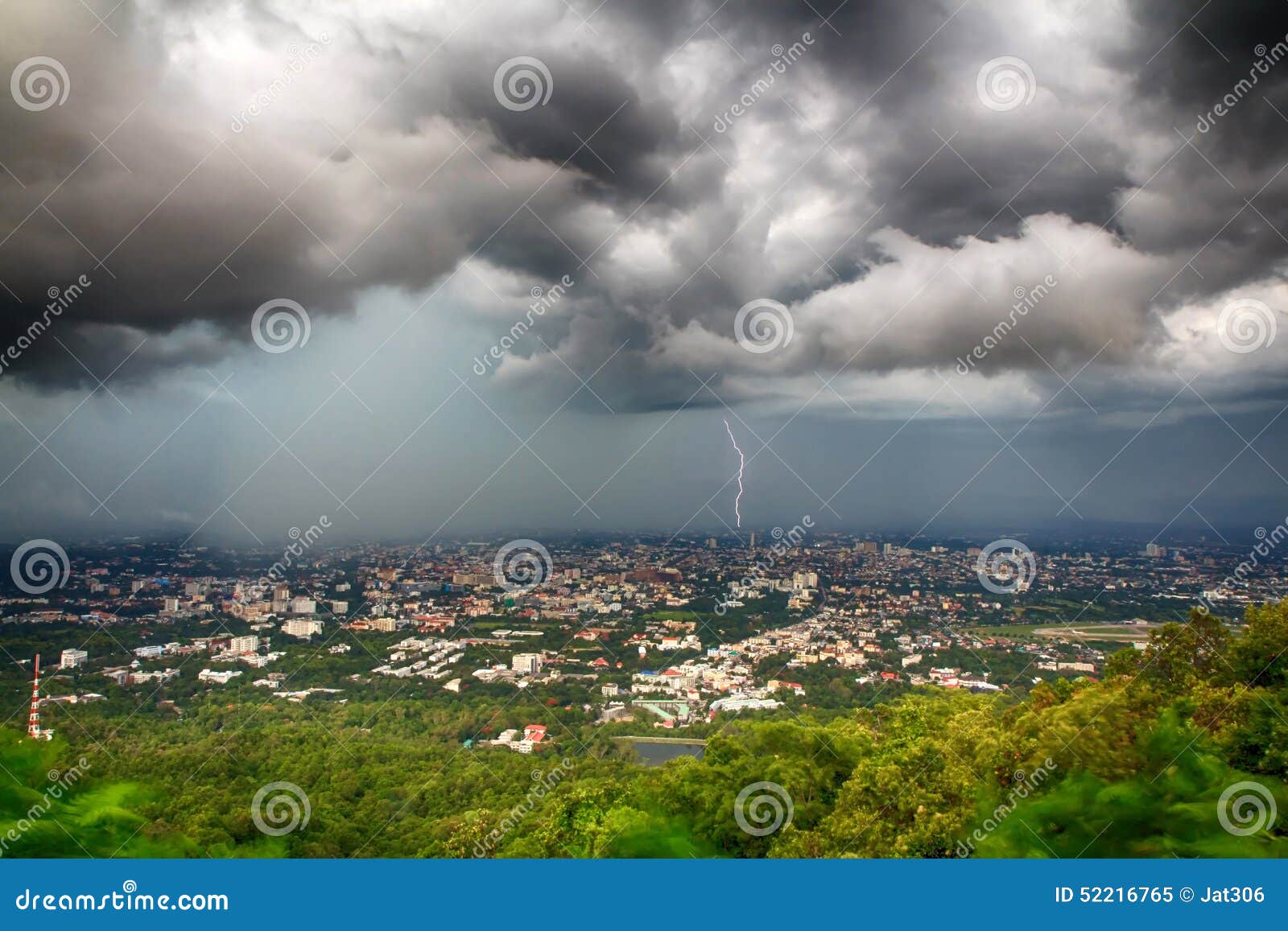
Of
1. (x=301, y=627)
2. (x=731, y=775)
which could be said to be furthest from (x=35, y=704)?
(x=731, y=775)

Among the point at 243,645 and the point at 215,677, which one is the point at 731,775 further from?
the point at 243,645

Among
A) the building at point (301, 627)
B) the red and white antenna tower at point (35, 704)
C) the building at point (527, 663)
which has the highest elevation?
the building at point (301, 627)

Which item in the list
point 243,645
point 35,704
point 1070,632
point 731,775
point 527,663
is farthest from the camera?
point 1070,632

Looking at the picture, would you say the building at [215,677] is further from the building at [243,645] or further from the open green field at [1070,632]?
the open green field at [1070,632]

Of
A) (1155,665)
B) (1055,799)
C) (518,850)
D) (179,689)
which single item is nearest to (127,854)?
(518,850)

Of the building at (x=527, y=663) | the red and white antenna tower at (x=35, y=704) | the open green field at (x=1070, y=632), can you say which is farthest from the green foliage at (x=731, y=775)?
the open green field at (x=1070, y=632)

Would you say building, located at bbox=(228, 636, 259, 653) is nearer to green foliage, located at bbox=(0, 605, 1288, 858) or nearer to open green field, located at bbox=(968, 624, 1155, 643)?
green foliage, located at bbox=(0, 605, 1288, 858)

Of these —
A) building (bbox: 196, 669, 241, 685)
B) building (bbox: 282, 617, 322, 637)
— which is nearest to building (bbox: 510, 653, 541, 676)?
building (bbox: 282, 617, 322, 637)

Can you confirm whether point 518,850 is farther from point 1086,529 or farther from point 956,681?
point 1086,529
